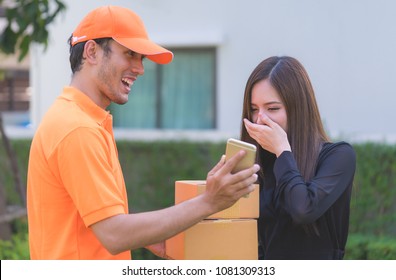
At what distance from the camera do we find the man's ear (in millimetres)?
2855

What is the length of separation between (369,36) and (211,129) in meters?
2.61

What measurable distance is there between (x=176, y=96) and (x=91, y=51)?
8002 millimetres

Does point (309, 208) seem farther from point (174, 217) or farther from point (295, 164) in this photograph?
point (174, 217)

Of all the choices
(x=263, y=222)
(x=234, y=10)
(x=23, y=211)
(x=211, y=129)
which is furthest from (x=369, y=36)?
(x=263, y=222)

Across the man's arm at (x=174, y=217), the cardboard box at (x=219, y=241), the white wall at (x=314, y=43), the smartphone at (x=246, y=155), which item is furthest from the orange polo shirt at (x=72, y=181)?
the white wall at (x=314, y=43)

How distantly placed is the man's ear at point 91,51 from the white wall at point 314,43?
619 centimetres

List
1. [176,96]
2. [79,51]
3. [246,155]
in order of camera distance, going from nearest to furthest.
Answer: [246,155]
[79,51]
[176,96]

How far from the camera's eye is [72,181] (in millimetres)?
2582

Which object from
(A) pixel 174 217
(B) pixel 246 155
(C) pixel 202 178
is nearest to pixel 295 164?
(B) pixel 246 155

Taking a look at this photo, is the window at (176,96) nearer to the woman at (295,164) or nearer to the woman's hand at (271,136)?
the woman at (295,164)

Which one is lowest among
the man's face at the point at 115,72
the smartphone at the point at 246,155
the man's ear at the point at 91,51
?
the smartphone at the point at 246,155

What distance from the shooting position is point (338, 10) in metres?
9.26

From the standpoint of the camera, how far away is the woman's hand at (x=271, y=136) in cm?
293

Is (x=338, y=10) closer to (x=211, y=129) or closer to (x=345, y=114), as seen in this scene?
(x=345, y=114)
